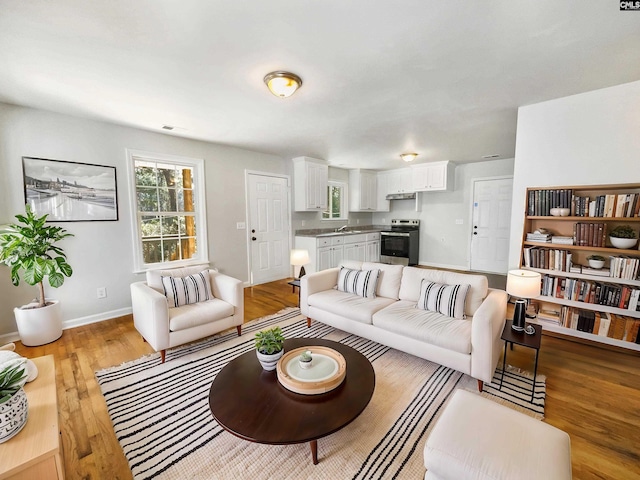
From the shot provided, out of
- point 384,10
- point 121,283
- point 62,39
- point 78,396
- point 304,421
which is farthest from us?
point 121,283

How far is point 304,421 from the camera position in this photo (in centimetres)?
135

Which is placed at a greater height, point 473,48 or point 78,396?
point 473,48

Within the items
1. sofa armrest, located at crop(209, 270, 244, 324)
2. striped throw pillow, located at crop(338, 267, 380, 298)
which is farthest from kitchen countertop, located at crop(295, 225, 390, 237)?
sofa armrest, located at crop(209, 270, 244, 324)

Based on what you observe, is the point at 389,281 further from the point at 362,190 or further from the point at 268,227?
the point at 362,190

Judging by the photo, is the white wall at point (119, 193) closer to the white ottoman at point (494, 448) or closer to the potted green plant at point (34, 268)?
the potted green plant at point (34, 268)

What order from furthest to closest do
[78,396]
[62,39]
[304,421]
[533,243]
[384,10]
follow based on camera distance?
[533,243] → [78,396] → [62,39] → [384,10] → [304,421]

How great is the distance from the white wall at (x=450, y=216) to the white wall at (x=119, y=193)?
4643 millimetres

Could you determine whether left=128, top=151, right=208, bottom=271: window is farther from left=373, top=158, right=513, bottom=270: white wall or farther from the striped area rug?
left=373, top=158, right=513, bottom=270: white wall

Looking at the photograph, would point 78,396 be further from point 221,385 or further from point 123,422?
point 221,385

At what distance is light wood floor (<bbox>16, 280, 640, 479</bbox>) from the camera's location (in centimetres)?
147

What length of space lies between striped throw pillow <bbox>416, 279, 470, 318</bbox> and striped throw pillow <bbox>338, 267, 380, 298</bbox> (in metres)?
0.52

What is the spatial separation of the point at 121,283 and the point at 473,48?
4.44 meters

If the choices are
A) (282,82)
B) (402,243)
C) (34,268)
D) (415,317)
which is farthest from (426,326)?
(402,243)

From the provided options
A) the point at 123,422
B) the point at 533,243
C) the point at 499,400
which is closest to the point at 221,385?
the point at 123,422
